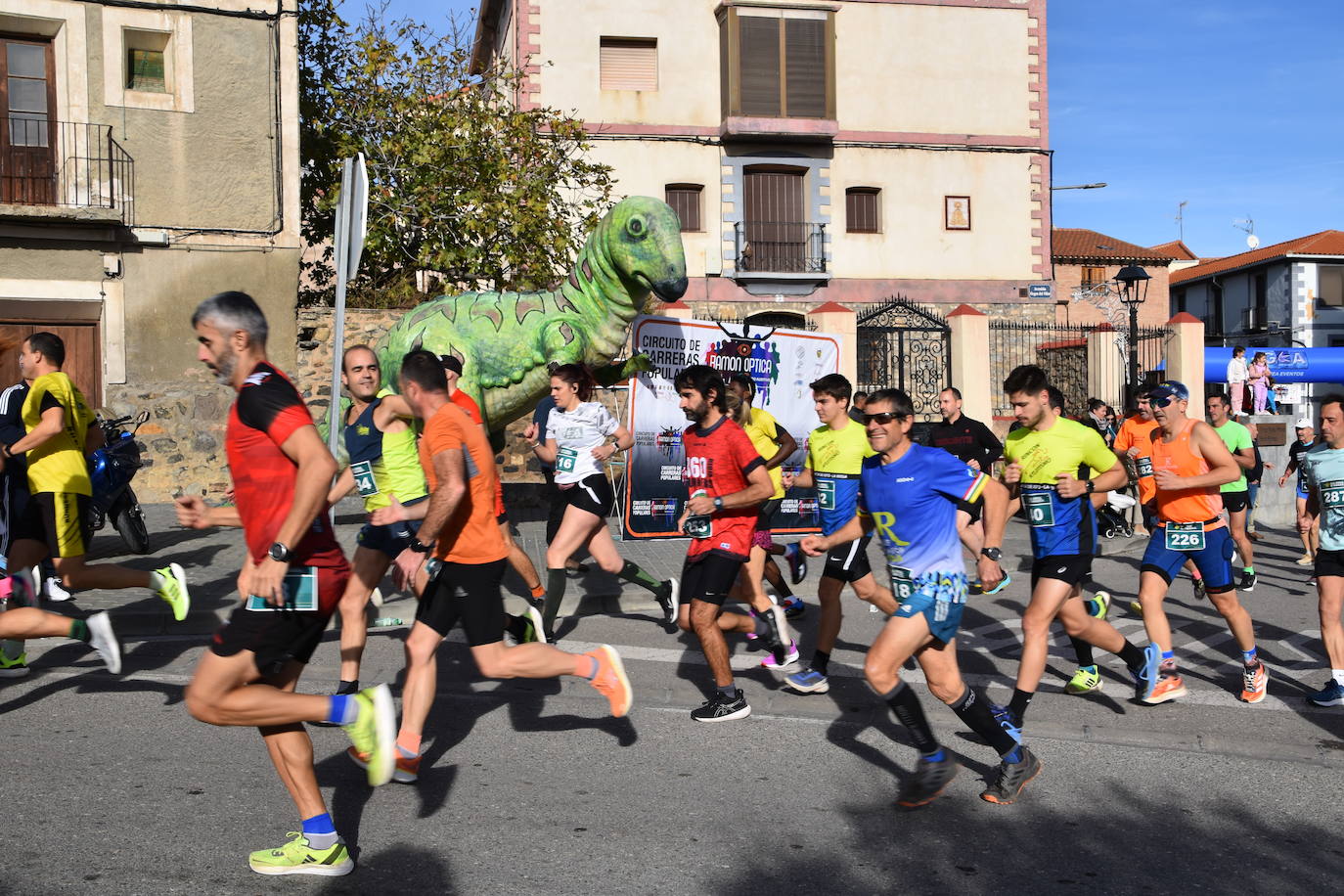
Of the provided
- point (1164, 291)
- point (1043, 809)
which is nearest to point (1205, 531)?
point (1043, 809)

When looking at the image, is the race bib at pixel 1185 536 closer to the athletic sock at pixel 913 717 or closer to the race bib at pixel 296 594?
the athletic sock at pixel 913 717

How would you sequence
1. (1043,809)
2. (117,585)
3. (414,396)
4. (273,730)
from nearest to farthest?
(273,730), (1043,809), (414,396), (117,585)

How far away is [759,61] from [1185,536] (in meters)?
24.2

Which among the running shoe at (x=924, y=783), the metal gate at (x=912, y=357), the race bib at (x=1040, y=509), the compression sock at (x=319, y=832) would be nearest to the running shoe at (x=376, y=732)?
the compression sock at (x=319, y=832)

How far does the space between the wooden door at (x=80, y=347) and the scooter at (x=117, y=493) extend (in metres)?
5.63

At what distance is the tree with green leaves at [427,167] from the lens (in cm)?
1836

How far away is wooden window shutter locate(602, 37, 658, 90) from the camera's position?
28625mm

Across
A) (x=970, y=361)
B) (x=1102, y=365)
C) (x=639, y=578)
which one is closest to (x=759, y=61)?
(x=1102, y=365)

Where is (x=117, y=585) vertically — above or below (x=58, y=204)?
below

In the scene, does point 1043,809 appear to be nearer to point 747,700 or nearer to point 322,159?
point 747,700

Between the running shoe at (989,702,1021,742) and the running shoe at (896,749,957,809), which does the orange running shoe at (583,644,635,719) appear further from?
the running shoe at (989,702,1021,742)

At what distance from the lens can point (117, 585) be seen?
731 centimetres

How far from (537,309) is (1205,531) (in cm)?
517

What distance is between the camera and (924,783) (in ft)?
16.0
